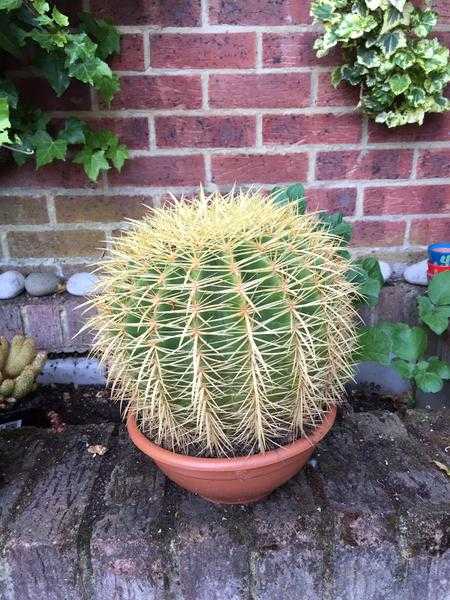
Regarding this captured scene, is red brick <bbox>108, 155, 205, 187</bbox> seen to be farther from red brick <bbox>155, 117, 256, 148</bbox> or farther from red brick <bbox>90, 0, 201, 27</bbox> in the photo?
red brick <bbox>90, 0, 201, 27</bbox>

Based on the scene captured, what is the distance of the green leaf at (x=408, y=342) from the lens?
1.13m

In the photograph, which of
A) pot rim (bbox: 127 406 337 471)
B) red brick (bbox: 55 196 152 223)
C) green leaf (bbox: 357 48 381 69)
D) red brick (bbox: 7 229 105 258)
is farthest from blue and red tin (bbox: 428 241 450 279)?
red brick (bbox: 7 229 105 258)

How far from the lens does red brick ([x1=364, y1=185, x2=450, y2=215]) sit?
51.6 inches

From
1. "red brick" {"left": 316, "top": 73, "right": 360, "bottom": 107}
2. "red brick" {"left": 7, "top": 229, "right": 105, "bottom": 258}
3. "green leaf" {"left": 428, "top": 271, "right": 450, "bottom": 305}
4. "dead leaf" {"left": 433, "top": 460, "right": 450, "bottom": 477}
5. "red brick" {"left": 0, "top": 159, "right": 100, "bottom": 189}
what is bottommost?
"dead leaf" {"left": 433, "top": 460, "right": 450, "bottom": 477}

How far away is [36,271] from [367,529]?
3.15ft

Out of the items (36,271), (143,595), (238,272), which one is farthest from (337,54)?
(143,595)

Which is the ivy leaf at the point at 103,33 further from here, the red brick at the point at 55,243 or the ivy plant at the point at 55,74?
the red brick at the point at 55,243

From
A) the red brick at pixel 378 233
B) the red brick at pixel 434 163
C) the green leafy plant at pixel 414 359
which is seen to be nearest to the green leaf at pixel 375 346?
the green leafy plant at pixel 414 359

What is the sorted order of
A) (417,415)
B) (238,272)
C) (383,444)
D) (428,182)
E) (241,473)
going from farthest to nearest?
1. (428,182)
2. (417,415)
3. (383,444)
4. (241,473)
5. (238,272)

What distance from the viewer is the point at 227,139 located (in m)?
1.25

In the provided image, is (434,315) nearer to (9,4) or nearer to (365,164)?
(365,164)

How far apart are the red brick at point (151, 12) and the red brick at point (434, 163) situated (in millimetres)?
597

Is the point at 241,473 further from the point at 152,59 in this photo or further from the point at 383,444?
the point at 152,59

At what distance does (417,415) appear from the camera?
3.78 ft
